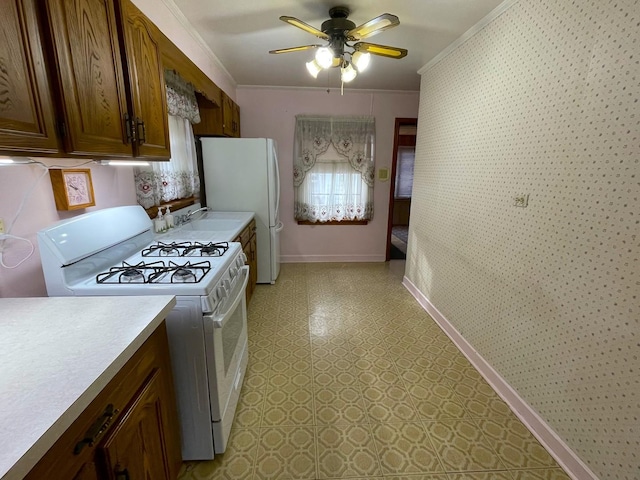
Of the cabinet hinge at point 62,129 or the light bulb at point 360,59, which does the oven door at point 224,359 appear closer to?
the cabinet hinge at point 62,129

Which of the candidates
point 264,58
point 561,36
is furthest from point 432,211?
point 264,58

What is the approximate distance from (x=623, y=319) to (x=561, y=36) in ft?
4.40

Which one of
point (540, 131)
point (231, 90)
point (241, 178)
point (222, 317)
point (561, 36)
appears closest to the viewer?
point (222, 317)

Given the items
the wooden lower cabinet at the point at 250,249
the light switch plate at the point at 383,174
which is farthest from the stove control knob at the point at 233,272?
the light switch plate at the point at 383,174

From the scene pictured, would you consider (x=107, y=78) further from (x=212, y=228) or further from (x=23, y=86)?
(x=212, y=228)

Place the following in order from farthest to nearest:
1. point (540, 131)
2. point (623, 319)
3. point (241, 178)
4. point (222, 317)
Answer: point (241, 178), point (540, 131), point (222, 317), point (623, 319)

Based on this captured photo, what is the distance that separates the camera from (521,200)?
68.1 inches

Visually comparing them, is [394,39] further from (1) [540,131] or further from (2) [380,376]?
(2) [380,376]

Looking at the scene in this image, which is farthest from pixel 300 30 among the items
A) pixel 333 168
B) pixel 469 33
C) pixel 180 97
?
pixel 333 168

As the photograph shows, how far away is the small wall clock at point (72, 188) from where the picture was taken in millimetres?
1341

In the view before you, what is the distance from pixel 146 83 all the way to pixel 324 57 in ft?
3.70

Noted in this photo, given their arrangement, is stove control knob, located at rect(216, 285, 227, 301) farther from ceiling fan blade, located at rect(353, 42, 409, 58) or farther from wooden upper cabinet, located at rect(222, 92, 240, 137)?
wooden upper cabinet, located at rect(222, 92, 240, 137)

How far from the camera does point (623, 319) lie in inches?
47.1

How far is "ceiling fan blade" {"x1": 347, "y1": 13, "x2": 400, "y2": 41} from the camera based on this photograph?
1.59 metres
